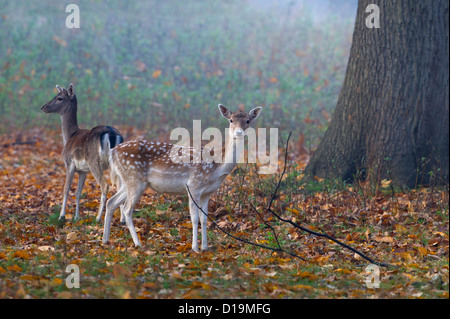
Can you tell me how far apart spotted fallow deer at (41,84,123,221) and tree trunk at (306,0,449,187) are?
3.48 meters

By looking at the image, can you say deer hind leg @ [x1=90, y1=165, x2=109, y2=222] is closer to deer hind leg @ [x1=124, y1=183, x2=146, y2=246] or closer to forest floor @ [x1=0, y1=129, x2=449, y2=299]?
forest floor @ [x1=0, y1=129, x2=449, y2=299]

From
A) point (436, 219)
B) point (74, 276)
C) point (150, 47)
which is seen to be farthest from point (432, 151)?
point (150, 47)

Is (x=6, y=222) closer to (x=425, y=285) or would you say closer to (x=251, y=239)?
(x=251, y=239)

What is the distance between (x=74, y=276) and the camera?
5555mm

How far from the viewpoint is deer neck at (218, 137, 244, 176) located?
7.12m

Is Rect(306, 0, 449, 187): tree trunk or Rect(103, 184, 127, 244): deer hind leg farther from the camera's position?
Rect(306, 0, 449, 187): tree trunk

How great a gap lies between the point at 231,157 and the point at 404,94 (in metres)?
3.44

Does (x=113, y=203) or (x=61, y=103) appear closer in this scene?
(x=113, y=203)

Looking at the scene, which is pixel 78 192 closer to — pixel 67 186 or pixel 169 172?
pixel 67 186

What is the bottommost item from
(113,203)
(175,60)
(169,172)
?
(113,203)

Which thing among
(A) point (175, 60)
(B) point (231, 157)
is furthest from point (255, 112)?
(A) point (175, 60)

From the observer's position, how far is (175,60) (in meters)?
20.3

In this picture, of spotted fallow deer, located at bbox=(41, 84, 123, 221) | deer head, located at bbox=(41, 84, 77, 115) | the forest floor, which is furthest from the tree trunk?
deer head, located at bbox=(41, 84, 77, 115)

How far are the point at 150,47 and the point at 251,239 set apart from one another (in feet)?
48.5
